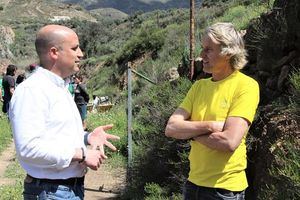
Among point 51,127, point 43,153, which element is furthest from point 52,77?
point 43,153

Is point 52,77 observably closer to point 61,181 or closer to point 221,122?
point 61,181

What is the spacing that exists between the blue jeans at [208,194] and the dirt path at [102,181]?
13.4 ft

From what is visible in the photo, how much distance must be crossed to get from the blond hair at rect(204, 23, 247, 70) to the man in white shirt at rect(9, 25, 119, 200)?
915 millimetres

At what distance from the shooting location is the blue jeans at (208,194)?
10.5 ft

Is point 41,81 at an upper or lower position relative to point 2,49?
upper

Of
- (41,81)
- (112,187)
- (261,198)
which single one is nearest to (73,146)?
(41,81)

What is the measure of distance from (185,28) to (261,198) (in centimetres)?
1952

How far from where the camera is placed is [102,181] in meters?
8.53

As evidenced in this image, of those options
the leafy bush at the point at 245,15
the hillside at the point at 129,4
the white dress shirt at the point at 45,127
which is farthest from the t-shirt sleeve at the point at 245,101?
the hillside at the point at 129,4

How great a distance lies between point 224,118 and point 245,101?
0.55ft

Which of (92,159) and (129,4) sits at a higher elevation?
(92,159)

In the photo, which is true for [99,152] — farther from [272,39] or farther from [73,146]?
[272,39]

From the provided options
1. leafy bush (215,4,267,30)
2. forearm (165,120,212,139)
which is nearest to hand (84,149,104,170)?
forearm (165,120,212,139)

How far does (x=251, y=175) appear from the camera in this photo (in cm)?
495
